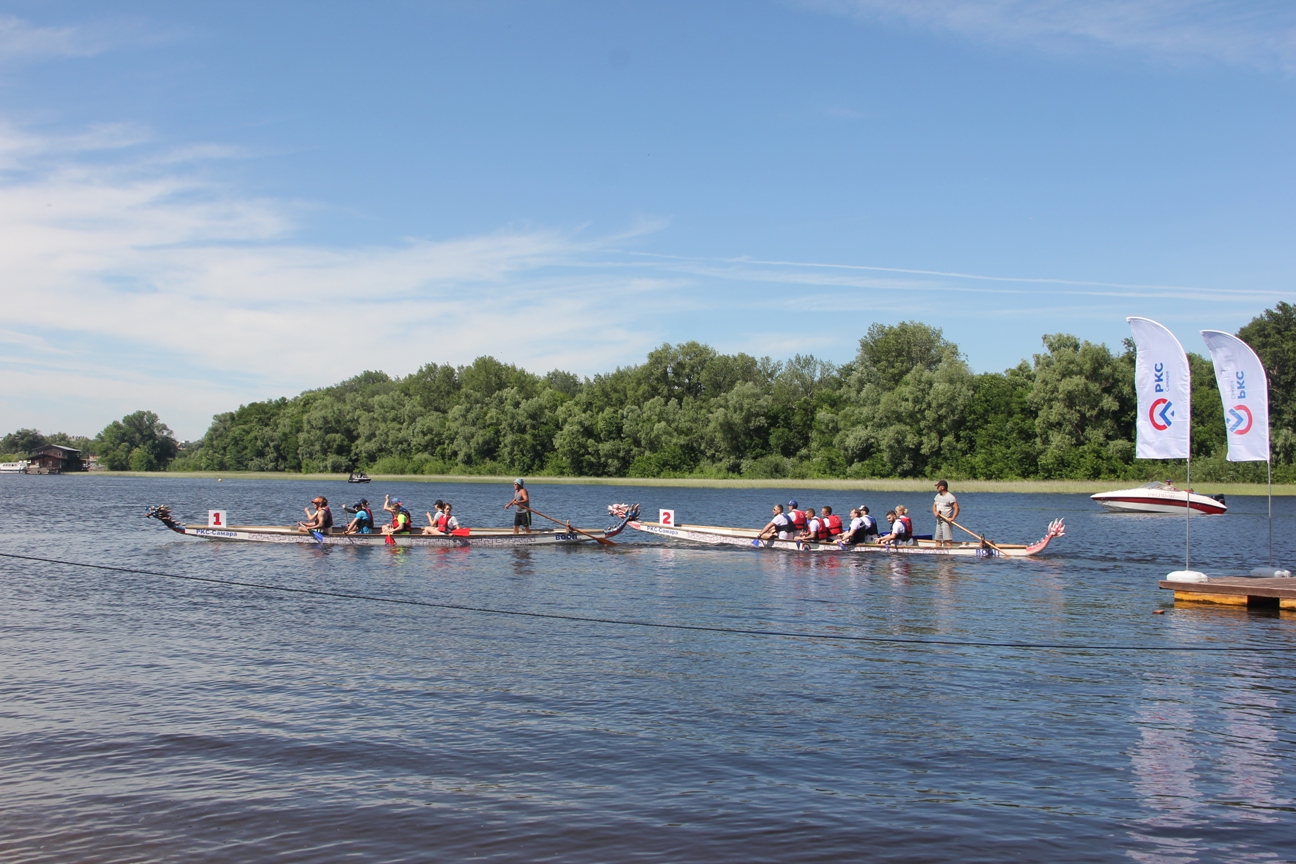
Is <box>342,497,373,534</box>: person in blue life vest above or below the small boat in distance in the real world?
below

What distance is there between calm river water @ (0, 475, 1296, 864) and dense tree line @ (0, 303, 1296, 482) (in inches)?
2193

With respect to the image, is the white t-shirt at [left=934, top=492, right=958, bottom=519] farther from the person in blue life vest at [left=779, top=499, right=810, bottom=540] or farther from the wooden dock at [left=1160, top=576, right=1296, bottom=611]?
the wooden dock at [left=1160, top=576, right=1296, bottom=611]

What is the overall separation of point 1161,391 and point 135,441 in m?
178

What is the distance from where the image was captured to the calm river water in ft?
27.3

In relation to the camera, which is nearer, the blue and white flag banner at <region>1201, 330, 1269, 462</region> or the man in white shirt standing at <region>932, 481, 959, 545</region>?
the blue and white flag banner at <region>1201, 330, 1269, 462</region>

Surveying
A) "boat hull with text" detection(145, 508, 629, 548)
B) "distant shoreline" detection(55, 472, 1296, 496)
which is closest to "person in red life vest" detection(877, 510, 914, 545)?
"boat hull with text" detection(145, 508, 629, 548)

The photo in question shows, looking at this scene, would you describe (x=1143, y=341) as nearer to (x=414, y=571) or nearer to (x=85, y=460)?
(x=414, y=571)

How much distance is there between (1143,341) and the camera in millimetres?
18875

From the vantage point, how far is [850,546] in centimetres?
3073

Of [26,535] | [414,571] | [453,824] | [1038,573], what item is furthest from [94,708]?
[26,535]

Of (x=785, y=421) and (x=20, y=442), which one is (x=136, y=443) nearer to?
(x=20, y=442)

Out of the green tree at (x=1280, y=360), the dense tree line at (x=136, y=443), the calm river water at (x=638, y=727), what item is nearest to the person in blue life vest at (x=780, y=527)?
the calm river water at (x=638, y=727)

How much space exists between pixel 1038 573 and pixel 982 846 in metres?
20.0

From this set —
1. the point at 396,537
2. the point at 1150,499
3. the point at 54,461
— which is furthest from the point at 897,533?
the point at 54,461
